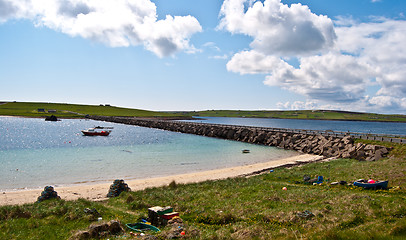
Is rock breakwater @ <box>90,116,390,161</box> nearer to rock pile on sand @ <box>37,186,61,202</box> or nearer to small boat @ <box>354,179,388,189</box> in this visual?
small boat @ <box>354,179,388,189</box>

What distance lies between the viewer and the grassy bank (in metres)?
9.51

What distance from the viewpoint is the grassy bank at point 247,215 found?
9.51 meters

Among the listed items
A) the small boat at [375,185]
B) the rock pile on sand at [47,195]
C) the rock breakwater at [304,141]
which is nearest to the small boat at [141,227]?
the rock pile on sand at [47,195]

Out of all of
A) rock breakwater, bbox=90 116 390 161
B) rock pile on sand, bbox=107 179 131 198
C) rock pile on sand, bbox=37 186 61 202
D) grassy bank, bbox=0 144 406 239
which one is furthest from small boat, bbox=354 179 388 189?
rock pile on sand, bbox=37 186 61 202

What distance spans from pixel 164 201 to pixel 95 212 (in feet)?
13.0

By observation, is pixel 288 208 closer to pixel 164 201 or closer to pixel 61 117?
pixel 164 201

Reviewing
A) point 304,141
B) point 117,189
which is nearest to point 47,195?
point 117,189

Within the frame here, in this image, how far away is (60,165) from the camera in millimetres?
32656

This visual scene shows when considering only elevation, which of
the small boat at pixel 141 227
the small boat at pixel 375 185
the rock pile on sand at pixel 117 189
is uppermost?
the small boat at pixel 375 185

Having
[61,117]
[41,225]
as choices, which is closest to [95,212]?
[41,225]

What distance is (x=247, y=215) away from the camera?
1186cm

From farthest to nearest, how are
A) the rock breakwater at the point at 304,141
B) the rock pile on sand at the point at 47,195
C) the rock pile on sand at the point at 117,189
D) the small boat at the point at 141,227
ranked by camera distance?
the rock breakwater at the point at 304,141 < the rock pile on sand at the point at 117,189 < the rock pile on sand at the point at 47,195 < the small boat at the point at 141,227

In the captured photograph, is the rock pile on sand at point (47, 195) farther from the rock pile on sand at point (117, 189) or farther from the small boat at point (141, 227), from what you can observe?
the small boat at point (141, 227)

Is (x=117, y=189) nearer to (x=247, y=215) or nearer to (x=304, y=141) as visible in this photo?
(x=247, y=215)
